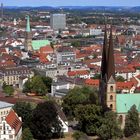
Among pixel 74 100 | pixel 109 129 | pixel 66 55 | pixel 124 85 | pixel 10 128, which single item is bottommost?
pixel 66 55

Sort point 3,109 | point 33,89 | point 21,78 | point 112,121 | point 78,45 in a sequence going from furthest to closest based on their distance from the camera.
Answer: point 78,45 < point 21,78 < point 33,89 < point 3,109 < point 112,121

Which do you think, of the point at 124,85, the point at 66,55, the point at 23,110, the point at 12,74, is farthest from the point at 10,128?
the point at 66,55

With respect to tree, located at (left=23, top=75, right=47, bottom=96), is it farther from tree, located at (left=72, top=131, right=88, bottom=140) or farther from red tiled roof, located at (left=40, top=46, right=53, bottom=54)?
red tiled roof, located at (left=40, top=46, right=53, bottom=54)

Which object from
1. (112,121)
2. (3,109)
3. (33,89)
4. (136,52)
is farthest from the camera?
(136,52)

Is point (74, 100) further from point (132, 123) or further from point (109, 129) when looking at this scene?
point (109, 129)

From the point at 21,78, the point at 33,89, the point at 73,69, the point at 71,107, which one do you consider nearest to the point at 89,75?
the point at 73,69

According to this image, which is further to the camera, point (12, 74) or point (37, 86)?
point (12, 74)

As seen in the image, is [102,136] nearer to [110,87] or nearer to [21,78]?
[110,87]
